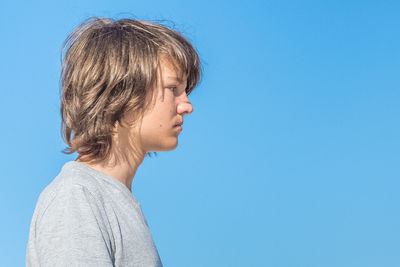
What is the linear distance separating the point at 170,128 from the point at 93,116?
0.72 ft

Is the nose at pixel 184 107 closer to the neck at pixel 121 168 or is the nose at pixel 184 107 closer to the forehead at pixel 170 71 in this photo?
the forehead at pixel 170 71

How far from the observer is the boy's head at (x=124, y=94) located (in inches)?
53.4

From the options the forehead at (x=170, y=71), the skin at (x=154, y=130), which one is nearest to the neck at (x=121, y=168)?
the skin at (x=154, y=130)

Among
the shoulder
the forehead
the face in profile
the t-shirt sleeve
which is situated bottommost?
the t-shirt sleeve

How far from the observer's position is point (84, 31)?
4.90 ft

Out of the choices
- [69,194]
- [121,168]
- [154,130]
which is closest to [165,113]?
[154,130]

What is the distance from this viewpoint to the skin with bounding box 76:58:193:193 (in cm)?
136

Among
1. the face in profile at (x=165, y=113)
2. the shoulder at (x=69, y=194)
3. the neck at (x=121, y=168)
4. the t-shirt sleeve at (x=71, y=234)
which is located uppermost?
the face in profile at (x=165, y=113)

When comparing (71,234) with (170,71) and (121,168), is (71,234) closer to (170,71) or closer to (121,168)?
(121,168)

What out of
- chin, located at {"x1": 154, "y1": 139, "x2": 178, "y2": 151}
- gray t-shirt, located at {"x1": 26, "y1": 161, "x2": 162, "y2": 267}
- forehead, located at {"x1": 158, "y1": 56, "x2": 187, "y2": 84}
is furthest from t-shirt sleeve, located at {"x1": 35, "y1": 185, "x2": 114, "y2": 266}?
forehead, located at {"x1": 158, "y1": 56, "x2": 187, "y2": 84}

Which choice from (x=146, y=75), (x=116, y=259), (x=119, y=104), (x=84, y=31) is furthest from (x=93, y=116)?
(x=116, y=259)

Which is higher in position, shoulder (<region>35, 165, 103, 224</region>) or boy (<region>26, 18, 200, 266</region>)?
boy (<region>26, 18, 200, 266</region>)

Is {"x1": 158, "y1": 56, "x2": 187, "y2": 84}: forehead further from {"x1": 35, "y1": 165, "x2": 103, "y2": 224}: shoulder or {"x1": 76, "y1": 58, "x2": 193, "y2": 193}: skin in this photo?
{"x1": 35, "y1": 165, "x2": 103, "y2": 224}: shoulder

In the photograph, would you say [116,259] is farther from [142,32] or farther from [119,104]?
[142,32]
